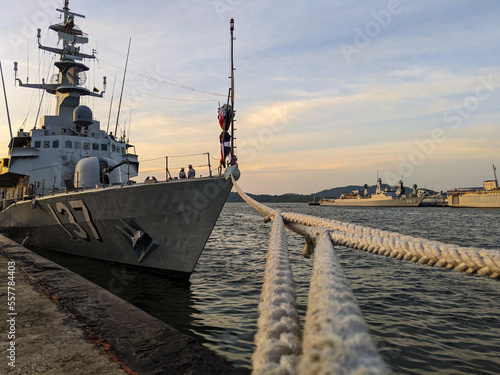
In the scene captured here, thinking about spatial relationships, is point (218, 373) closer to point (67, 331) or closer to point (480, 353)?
point (67, 331)

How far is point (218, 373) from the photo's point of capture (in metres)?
2.74

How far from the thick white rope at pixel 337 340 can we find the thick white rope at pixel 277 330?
17 cm

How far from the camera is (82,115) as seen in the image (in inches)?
552

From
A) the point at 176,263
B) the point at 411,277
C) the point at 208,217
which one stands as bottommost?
the point at 411,277

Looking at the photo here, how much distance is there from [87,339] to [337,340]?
3146 mm

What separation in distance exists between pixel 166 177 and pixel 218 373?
262 inches

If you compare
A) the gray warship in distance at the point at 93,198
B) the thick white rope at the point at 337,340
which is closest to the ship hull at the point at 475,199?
the gray warship in distance at the point at 93,198

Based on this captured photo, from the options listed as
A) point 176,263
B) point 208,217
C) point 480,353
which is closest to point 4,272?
point 176,263

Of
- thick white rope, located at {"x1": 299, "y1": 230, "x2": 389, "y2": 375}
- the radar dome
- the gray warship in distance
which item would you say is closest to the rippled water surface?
the gray warship in distance

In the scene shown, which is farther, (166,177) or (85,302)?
(166,177)

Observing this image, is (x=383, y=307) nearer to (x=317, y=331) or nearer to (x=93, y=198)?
(x=317, y=331)

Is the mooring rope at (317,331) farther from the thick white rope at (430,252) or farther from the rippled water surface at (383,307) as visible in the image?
the rippled water surface at (383,307)

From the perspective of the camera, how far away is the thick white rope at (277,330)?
1.09 metres

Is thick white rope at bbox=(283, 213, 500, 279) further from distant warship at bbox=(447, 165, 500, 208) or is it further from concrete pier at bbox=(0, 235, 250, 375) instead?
distant warship at bbox=(447, 165, 500, 208)
